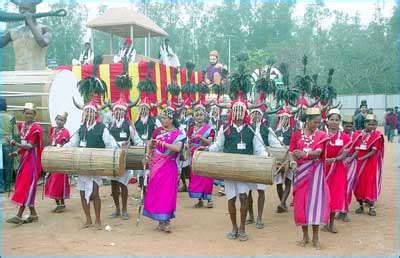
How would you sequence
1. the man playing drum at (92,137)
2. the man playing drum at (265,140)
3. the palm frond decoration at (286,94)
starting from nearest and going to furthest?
the man playing drum at (92,137)
the man playing drum at (265,140)
the palm frond decoration at (286,94)

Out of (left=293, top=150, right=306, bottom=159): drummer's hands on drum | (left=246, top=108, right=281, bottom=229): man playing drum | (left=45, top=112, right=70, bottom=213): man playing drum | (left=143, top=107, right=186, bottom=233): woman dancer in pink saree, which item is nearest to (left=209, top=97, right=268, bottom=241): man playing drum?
(left=293, top=150, right=306, bottom=159): drummer's hands on drum

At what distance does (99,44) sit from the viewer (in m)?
47.7

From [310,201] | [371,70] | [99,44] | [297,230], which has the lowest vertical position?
[297,230]

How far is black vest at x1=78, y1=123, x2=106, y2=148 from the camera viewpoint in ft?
20.7

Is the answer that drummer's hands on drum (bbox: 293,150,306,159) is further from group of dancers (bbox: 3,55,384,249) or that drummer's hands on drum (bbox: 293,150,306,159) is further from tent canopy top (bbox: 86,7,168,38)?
tent canopy top (bbox: 86,7,168,38)

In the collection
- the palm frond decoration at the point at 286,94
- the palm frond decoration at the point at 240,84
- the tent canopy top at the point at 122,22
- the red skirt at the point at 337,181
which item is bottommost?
the red skirt at the point at 337,181

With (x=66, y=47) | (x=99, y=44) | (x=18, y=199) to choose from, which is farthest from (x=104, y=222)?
(x=99, y=44)

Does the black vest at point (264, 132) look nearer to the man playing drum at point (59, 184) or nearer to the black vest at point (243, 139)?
the black vest at point (243, 139)

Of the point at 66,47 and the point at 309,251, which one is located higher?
the point at 66,47

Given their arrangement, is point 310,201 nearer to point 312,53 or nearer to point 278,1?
point 312,53

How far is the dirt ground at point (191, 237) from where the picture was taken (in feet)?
17.5

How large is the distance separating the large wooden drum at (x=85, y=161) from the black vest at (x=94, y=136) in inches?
10.0

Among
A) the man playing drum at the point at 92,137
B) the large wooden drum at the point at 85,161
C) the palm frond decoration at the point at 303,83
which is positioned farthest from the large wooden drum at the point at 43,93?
the palm frond decoration at the point at 303,83

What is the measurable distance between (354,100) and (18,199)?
3009 centimetres
